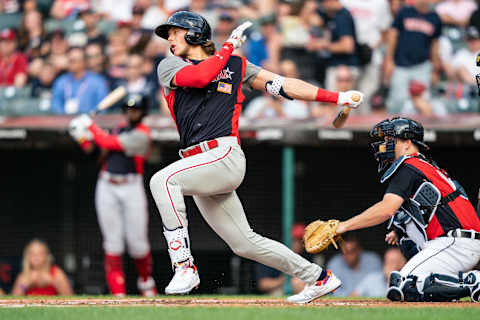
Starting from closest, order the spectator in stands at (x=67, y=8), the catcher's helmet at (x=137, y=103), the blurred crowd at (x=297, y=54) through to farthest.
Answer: the catcher's helmet at (x=137, y=103), the blurred crowd at (x=297, y=54), the spectator in stands at (x=67, y=8)

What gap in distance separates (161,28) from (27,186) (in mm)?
4727

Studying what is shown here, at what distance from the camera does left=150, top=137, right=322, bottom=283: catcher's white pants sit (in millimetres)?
4598

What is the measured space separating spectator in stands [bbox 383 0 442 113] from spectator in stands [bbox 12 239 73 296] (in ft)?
12.6

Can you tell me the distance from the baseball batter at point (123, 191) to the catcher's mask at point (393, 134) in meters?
3.39

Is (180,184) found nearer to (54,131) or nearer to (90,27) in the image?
(54,131)

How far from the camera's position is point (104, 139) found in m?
8.12

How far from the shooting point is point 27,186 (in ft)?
30.3

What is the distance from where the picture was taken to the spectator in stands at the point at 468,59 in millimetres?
8992

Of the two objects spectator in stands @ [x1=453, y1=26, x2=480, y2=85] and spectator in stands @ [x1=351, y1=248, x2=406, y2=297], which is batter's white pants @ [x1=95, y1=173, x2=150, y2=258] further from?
spectator in stands @ [x1=453, y1=26, x2=480, y2=85]

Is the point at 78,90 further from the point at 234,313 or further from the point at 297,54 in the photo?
the point at 234,313

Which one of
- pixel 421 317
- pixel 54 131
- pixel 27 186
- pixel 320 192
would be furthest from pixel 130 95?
pixel 421 317

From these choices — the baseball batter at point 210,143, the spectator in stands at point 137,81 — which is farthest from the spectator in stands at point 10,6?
the baseball batter at point 210,143

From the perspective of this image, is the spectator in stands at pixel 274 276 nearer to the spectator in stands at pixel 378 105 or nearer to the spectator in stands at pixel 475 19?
the spectator in stands at pixel 378 105

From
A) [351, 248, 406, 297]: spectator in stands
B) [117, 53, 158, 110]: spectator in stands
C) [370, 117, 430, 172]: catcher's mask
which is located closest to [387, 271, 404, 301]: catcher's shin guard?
[370, 117, 430, 172]: catcher's mask
